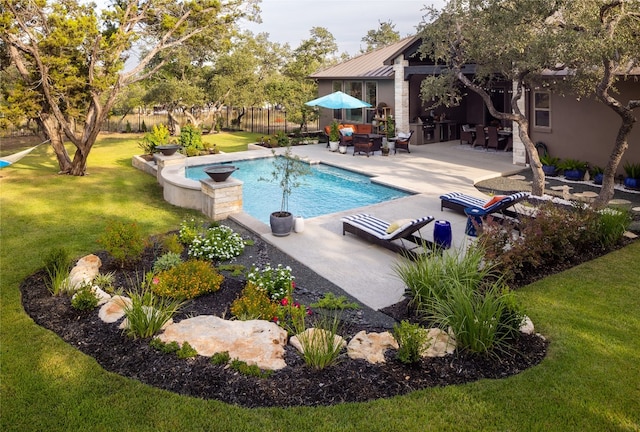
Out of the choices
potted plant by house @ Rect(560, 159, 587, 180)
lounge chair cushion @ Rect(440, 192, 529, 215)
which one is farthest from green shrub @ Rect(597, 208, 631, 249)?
potted plant by house @ Rect(560, 159, 587, 180)

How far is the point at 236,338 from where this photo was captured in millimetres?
5625

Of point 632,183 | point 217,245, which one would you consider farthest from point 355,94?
point 217,245

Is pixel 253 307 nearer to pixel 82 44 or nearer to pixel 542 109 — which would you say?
pixel 542 109

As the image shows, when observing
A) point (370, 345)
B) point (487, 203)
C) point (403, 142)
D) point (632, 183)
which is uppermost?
point (403, 142)

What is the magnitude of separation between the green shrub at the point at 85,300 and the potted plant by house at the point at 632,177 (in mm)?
12548

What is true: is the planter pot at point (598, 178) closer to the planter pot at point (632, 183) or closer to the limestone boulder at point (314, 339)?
the planter pot at point (632, 183)

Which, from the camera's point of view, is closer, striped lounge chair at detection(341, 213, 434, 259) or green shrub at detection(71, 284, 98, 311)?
green shrub at detection(71, 284, 98, 311)

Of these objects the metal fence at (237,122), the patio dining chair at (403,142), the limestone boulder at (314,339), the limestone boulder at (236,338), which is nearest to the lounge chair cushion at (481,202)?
the limestone boulder at (314,339)

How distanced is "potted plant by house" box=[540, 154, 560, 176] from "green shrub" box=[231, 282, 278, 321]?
11.4 metres

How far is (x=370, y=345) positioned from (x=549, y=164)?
1186 centimetres

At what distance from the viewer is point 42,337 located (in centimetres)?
588

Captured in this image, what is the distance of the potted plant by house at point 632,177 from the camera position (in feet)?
41.9

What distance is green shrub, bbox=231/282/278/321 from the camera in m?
6.32

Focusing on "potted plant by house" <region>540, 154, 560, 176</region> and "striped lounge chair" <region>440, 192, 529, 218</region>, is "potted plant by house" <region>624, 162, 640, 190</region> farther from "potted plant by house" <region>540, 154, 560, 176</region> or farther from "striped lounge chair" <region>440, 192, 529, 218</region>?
"striped lounge chair" <region>440, 192, 529, 218</region>
